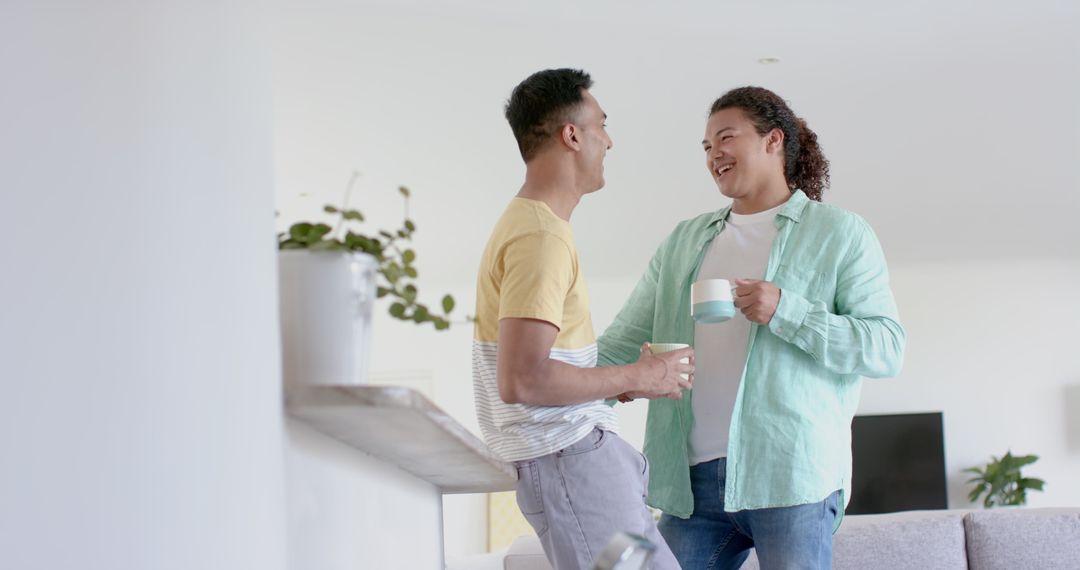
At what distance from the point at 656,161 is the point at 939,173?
1551 millimetres

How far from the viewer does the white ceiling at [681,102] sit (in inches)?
172

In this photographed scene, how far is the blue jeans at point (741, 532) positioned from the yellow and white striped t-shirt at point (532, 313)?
47 centimetres

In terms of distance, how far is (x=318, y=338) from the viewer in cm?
106

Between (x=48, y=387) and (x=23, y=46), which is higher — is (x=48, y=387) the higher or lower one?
the lower one

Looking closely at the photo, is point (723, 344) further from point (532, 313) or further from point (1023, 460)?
point (1023, 460)

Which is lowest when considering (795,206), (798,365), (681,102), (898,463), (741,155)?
(898,463)

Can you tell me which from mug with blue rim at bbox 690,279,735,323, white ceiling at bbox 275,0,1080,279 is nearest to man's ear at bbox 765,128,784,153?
mug with blue rim at bbox 690,279,735,323

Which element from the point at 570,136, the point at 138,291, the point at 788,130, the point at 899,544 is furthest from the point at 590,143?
the point at 899,544

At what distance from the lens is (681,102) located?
17.3 feet

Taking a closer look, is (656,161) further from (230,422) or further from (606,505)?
(230,422)

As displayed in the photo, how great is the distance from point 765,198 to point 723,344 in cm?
32

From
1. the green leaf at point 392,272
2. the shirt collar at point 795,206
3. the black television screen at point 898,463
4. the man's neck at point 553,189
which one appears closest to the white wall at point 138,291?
the green leaf at point 392,272

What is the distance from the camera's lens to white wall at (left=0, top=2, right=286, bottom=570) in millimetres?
744

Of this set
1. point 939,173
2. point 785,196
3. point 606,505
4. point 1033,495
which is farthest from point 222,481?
point 1033,495
